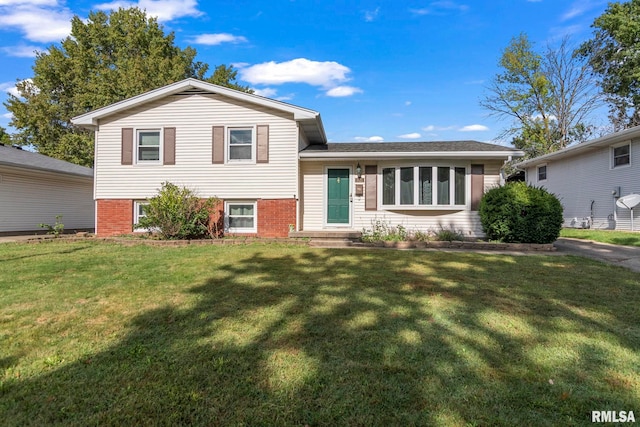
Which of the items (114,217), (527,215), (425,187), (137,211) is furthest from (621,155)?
(114,217)

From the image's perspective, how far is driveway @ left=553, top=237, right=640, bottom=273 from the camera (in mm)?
6541

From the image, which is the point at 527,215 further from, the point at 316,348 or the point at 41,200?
the point at 41,200

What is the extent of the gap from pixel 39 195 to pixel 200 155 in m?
7.78

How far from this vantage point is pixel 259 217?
10.7 metres

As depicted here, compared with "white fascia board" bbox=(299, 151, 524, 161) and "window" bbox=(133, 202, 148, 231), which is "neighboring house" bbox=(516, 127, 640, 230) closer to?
"white fascia board" bbox=(299, 151, 524, 161)

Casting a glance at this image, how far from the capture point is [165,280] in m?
4.97

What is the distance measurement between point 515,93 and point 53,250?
30412mm

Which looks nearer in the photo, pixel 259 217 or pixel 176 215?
pixel 176 215

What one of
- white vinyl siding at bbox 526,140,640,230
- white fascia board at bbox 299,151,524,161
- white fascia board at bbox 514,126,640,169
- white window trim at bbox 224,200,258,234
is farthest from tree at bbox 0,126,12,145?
white vinyl siding at bbox 526,140,640,230

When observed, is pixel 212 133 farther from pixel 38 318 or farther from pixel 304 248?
pixel 38 318

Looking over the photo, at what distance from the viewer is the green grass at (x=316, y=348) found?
2031 mm

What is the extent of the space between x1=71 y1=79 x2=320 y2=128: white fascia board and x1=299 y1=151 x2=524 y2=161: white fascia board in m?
1.22

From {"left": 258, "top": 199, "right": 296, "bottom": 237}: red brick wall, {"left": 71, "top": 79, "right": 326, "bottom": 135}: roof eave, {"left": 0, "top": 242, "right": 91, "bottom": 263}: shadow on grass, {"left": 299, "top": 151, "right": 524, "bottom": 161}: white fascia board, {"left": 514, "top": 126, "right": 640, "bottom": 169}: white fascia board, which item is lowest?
{"left": 0, "top": 242, "right": 91, "bottom": 263}: shadow on grass

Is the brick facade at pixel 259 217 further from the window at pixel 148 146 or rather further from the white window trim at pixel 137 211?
the window at pixel 148 146
